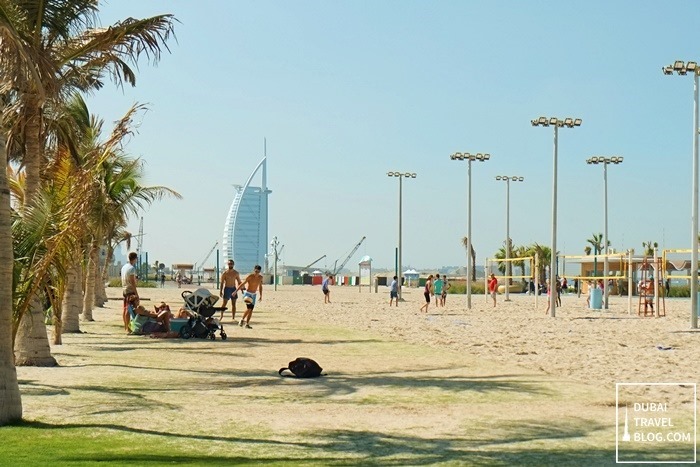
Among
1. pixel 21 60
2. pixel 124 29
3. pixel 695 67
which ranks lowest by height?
pixel 21 60

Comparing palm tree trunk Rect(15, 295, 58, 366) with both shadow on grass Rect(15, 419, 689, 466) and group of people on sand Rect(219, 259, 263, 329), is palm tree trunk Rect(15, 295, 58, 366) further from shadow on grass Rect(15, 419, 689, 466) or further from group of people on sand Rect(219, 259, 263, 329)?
group of people on sand Rect(219, 259, 263, 329)

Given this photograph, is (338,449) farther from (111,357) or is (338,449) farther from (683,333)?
(683,333)

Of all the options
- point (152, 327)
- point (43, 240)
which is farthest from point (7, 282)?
point (152, 327)

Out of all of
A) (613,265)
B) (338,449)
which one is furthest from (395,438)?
(613,265)

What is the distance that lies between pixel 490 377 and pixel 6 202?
683cm

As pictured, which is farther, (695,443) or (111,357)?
(111,357)

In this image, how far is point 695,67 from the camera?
25109mm

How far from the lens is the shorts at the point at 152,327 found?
19400 millimetres

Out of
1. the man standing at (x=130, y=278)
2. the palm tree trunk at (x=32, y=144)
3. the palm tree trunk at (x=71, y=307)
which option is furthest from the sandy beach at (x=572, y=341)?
the palm tree trunk at (x=32, y=144)

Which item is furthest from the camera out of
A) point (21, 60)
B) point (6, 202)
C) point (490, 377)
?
point (490, 377)

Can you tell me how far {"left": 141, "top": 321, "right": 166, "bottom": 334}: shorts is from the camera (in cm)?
1940

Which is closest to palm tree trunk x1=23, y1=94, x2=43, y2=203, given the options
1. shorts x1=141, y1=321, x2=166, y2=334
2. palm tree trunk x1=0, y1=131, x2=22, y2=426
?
shorts x1=141, y1=321, x2=166, y2=334

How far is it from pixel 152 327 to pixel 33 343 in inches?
258

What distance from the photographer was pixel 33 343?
13.1 m
